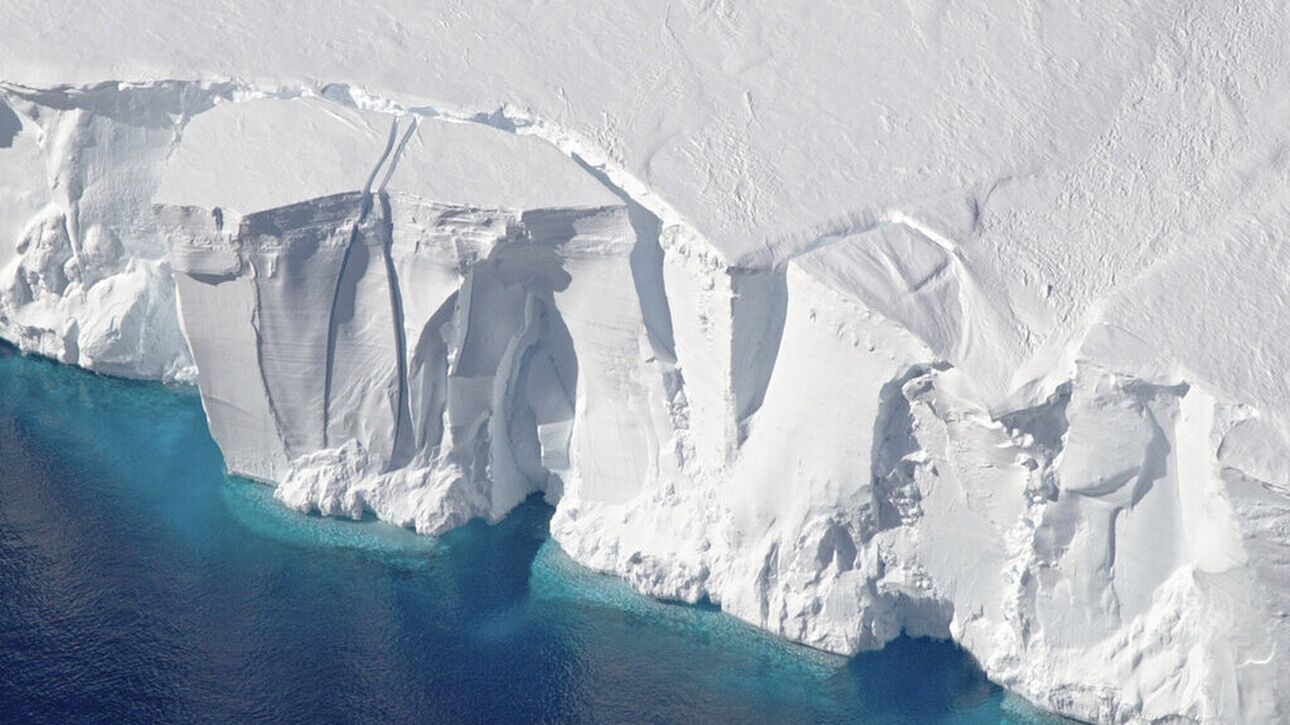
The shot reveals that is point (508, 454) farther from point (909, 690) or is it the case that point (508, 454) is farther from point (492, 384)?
point (909, 690)

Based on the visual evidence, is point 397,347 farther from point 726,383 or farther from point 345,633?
point 726,383

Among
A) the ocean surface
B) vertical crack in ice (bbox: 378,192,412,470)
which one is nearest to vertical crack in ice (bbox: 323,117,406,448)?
vertical crack in ice (bbox: 378,192,412,470)

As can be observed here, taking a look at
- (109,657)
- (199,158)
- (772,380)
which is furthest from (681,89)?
(109,657)

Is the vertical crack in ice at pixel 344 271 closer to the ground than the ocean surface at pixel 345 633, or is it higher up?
higher up

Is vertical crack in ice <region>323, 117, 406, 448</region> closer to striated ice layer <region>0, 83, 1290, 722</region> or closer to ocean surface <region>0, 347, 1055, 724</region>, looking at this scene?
striated ice layer <region>0, 83, 1290, 722</region>

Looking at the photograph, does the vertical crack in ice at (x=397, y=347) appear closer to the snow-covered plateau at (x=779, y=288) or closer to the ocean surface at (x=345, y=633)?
the snow-covered plateau at (x=779, y=288)

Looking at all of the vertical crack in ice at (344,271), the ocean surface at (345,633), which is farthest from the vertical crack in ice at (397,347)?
the ocean surface at (345,633)

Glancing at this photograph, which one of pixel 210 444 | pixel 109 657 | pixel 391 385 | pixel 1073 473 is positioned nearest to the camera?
pixel 1073 473
